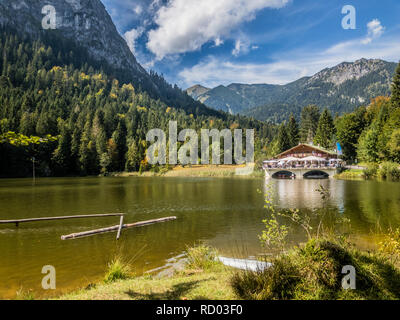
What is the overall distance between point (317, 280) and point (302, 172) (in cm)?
6983

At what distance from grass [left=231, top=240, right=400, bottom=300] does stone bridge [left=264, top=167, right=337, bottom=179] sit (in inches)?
2639

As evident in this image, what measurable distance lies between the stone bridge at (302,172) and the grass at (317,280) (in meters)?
67.0

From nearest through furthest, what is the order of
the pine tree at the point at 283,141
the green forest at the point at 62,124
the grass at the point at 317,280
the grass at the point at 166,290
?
the grass at the point at 317,280 < the grass at the point at 166,290 < the green forest at the point at 62,124 < the pine tree at the point at 283,141

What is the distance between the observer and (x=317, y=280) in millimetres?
5500

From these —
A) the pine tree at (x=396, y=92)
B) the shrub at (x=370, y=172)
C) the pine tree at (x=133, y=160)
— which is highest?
the pine tree at (x=396, y=92)

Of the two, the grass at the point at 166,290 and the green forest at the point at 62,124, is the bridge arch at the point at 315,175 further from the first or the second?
the grass at the point at 166,290

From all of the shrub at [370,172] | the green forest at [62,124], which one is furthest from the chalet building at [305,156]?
the green forest at [62,124]

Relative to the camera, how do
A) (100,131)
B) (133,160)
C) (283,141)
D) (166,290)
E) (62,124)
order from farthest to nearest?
1. (100,131)
2. (133,160)
3. (62,124)
4. (283,141)
5. (166,290)

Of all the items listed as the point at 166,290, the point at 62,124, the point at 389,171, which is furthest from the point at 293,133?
the point at 166,290

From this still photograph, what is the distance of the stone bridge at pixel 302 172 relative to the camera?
6783 centimetres

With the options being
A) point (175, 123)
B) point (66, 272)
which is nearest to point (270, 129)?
point (175, 123)

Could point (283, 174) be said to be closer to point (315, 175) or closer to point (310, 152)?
point (315, 175)

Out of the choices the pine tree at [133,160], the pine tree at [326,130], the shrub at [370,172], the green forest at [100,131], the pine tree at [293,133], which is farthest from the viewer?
the pine tree at [133,160]

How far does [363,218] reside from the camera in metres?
19.7
